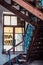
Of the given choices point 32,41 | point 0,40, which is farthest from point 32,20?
point 0,40

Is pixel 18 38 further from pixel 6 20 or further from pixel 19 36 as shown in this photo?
pixel 6 20

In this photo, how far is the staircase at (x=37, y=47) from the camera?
6.84 metres

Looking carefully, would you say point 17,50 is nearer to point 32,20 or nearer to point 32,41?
point 32,41

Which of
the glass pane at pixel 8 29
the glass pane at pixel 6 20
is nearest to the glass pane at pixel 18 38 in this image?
the glass pane at pixel 8 29

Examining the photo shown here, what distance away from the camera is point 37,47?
7.92m

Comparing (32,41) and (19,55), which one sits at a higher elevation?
(32,41)

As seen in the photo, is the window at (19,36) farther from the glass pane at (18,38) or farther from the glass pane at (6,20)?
the glass pane at (6,20)

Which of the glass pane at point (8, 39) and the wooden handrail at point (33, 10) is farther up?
the wooden handrail at point (33, 10)

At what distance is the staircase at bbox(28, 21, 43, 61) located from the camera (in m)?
6.84

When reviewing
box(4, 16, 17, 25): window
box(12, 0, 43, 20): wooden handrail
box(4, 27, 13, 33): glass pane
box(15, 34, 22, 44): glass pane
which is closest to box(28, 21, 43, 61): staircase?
box(12, 0, 43, 20): wooden handrail

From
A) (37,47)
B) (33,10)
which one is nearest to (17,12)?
(33,10)

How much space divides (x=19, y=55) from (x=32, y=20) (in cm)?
332

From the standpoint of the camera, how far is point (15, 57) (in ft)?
31.4

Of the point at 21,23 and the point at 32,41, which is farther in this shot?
the point at 21,23
